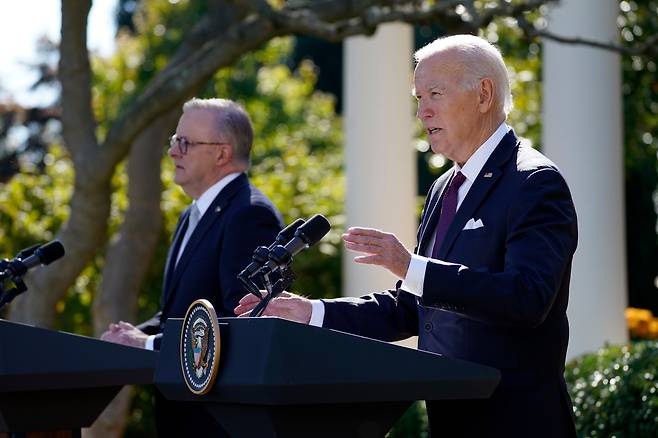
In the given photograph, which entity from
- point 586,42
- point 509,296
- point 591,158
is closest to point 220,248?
point 509,296

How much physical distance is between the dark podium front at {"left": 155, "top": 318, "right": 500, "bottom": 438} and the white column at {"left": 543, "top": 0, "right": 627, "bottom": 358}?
195 inches

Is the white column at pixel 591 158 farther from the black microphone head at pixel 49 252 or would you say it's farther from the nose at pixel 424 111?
the nose at pixel 424 111

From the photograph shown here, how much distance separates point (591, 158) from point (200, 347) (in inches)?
208

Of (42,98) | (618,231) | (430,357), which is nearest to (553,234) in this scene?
(430,357)

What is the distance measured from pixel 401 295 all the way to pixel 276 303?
0.50 m

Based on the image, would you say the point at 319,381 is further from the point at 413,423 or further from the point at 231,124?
the point at 413,423

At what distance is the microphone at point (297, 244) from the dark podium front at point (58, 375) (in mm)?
1163

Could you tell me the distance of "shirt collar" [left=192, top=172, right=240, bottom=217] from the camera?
213 inches

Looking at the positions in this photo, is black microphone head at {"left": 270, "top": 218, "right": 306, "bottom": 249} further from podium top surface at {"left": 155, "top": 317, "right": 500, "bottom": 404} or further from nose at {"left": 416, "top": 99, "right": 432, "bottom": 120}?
nose at {"left": 416, "top": 99, "right": 432, "bottom": 120}

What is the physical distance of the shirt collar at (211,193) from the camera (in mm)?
5418

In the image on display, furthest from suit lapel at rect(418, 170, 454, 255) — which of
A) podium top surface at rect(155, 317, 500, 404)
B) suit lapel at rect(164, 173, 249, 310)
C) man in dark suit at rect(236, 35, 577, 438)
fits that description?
suit lapel at rect(164, 173, 249, 310)

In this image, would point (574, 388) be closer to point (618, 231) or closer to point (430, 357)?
point (618, 231)

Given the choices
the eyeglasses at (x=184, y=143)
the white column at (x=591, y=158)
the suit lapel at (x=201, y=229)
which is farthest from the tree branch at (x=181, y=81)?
the white column at (x=591, y=158)

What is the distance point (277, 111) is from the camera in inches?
898
